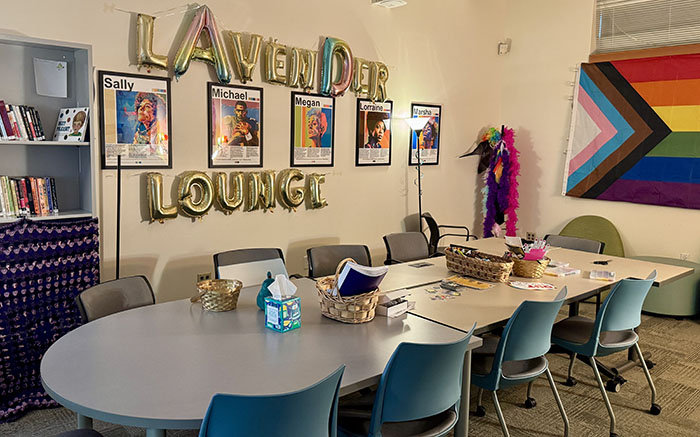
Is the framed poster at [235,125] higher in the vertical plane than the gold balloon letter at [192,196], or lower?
higher

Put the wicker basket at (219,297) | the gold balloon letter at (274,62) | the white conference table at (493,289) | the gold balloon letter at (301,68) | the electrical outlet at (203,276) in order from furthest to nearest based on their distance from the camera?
1. the gold balloon letter at (301,68)
2. the gold balloon letter at (274,62)
3. the electrical outlet at (203,276)
4. the white conference table at (493,289)
5. the wicker basket at (219,297)

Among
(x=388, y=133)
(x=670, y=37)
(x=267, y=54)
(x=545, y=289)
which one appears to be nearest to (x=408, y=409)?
(x=545, y=289)

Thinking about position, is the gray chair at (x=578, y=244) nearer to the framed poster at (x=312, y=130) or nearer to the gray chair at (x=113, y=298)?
the framed poster at (x=312, y=130)

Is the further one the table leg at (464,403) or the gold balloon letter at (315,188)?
the gold balloon letter at (315,188)

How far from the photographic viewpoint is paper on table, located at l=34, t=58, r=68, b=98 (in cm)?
341

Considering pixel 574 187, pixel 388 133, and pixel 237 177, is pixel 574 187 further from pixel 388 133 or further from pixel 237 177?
pixel 237 177

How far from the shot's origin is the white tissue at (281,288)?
93.4 inches

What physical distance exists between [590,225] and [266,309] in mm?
4835

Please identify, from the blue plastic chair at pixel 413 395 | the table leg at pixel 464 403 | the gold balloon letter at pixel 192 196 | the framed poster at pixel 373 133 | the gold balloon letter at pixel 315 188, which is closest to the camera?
the blue plastic chair at pixel 413 395

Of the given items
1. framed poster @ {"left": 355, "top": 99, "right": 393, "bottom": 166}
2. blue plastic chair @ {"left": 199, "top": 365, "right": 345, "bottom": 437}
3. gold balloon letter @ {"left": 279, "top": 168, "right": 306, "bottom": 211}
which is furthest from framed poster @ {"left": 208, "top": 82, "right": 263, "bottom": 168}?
blue plastic chair @ {"left": 199, "top": 365, "right": 345, "bottom": 437}

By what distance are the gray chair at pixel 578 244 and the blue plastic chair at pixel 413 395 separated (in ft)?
9.54

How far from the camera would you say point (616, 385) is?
3.69 metres

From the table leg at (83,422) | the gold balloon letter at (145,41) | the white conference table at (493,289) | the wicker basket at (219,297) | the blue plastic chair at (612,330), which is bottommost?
the table leg at (83,422)

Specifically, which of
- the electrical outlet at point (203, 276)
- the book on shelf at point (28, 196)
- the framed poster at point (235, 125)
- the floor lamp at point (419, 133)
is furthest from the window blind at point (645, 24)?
the book on shelf at point (28, 196)
